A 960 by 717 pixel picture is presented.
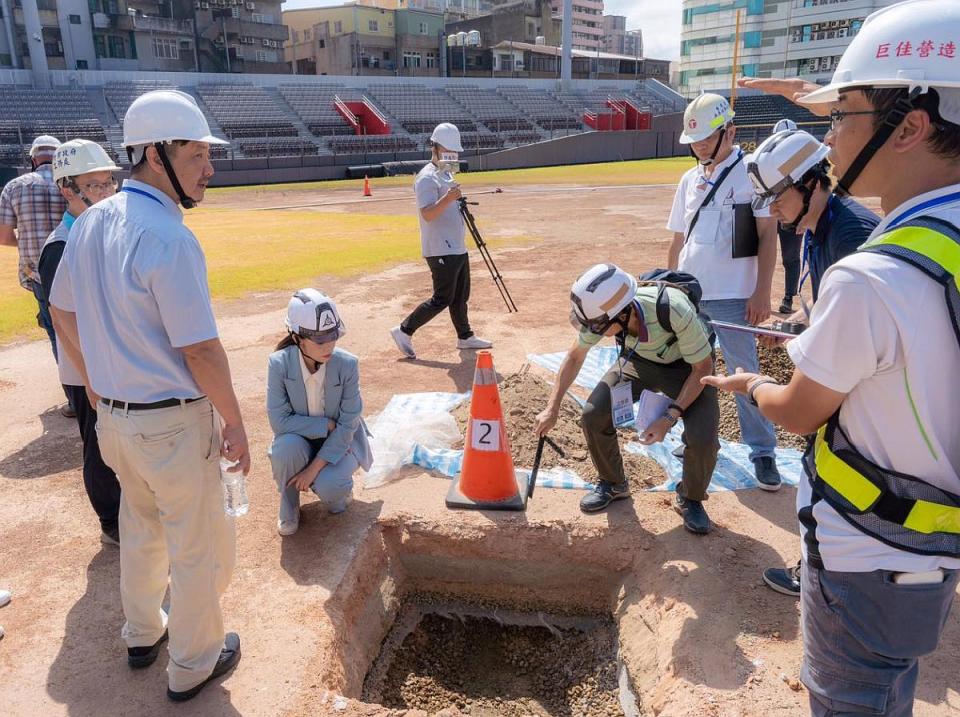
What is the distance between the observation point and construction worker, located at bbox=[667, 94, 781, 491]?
13.7ft

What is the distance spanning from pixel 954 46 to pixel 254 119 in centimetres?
3660

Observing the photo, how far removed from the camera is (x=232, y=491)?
3.59m

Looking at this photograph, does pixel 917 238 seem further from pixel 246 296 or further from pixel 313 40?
pixel 313 40

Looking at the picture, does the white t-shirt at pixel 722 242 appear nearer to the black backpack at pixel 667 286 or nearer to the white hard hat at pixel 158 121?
the black backpack at pixel 667 286

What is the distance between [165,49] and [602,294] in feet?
161

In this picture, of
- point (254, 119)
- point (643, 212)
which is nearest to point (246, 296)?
point (643, 212)

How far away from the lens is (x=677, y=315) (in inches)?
138

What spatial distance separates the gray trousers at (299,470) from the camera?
3914 millimetres

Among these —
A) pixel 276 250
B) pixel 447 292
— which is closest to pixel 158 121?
pixel 447 292

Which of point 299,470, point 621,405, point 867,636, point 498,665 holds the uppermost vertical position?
point 867,636

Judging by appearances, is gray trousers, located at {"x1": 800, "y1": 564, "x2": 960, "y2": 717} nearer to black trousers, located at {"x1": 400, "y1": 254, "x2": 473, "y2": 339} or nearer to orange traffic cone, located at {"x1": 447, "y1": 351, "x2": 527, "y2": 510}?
A: orange traffic cone, located at {"x1": 447, "y1": 351, "x2": 527, "y2": 510}

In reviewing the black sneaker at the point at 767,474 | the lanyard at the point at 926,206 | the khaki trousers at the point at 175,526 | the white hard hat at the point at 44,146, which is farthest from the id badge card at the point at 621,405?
the white hard hat at the point at 44,146

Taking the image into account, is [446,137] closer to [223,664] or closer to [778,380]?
[778,380]

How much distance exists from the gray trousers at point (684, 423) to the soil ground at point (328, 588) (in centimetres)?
29
